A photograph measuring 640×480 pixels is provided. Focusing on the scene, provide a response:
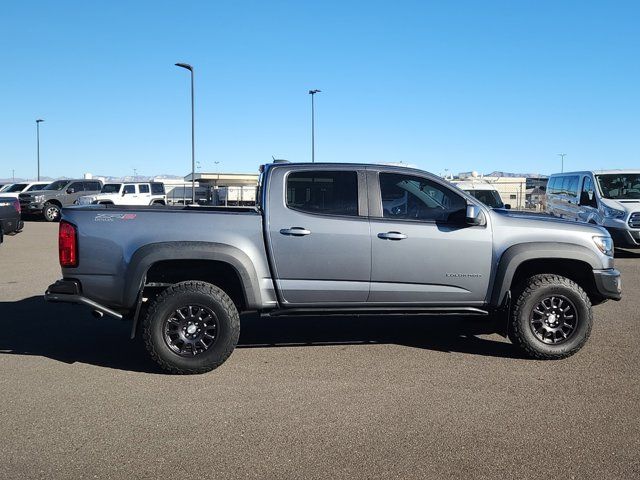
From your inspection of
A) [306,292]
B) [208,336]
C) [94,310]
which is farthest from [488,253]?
[94,310]

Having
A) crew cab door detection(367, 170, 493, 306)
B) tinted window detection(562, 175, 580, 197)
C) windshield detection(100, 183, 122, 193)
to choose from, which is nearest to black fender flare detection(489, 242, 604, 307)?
crew cab door detection(367, 170, 493, 306)

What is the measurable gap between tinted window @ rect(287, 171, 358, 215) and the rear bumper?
1.93 m

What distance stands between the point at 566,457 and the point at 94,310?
4.02 m

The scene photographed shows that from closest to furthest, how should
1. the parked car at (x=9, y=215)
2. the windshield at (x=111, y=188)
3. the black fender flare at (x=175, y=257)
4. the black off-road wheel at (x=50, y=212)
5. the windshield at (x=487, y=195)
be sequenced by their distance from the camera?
the black fender flare at (x=175, y=257), the parked car at (x=9, y=215), the windshield at (x=487, y=195), the black off-road wheel at (x=50, y=212), the windshield at (x=111, y=188)

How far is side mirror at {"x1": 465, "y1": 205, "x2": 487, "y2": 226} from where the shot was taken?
18.8 feet

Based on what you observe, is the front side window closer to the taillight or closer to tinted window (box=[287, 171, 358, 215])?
the taillight

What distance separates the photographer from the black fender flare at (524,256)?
586 cm

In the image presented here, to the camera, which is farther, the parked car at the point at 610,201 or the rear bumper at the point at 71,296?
the parked car at the point at 610,201

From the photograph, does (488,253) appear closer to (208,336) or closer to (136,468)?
(208,336)

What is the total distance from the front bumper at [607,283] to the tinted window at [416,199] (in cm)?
148

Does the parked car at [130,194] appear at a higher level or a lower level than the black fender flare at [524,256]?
higher

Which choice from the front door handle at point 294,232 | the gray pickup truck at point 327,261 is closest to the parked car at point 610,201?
the gray pickup truck at point 327,261

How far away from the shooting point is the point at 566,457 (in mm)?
3873

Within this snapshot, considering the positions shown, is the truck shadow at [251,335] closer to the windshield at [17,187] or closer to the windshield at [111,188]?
the windshield at [111,188]
